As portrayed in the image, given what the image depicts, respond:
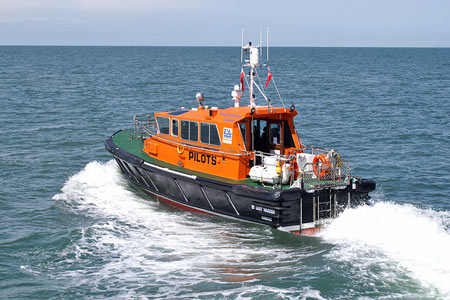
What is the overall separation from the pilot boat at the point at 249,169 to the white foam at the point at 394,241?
20.7 inches

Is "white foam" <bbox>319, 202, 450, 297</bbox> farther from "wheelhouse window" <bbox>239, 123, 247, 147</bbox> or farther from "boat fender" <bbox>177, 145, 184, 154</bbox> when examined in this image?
"boat fender" <bbox>177, 145, 184, 154</bbox>

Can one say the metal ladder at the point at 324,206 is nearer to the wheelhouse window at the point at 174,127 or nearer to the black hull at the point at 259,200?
the black hull at the point at 259,200

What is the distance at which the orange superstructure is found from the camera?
14.1m

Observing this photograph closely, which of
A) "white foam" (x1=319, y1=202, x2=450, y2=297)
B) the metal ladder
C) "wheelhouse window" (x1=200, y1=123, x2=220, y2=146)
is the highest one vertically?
"wheelhouse window" (x1=200, y1=123, x2=220, y2=146)

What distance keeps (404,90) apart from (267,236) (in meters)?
39.3

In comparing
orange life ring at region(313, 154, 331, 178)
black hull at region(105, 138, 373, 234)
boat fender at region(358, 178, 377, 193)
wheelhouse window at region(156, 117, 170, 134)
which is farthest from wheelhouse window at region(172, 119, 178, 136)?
boat fender at region(358, 178, 377, 193)

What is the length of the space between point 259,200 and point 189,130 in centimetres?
339

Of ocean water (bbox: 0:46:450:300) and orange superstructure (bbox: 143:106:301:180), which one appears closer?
ocean water (bbox: 0:46:450:300)

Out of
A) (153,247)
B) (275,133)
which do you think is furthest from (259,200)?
(153,247)

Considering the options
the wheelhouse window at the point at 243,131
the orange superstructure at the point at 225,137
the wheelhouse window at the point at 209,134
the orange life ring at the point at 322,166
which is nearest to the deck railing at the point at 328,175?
the orange life ring at the point at 322,166

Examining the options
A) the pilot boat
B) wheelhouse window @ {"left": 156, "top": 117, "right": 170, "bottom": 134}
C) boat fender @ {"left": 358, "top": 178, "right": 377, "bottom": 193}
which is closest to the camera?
the pilot boat

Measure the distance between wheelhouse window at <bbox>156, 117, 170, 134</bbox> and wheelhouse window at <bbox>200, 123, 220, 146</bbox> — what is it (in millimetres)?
1580

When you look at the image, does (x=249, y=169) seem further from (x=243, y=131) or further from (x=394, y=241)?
(x=394, y=241)

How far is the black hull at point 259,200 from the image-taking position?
42.3ft
